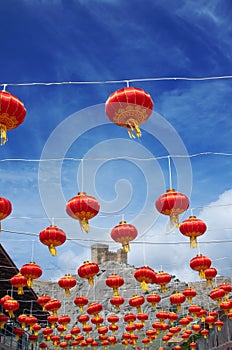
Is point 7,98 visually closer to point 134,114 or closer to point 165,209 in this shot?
point 134,114

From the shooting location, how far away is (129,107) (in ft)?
15.2

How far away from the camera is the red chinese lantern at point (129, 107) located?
457 centimetres

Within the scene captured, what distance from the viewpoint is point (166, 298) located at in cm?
3972

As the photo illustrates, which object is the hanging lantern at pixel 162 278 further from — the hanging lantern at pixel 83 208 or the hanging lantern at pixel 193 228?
the hanging lantern at pixel 83 208

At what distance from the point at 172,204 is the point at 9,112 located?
10.9ft

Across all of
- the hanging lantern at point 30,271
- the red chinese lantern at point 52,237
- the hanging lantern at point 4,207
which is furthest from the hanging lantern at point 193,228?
the hanging lantern at point 30,271

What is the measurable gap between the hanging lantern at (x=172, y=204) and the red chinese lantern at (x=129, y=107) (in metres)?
2.15

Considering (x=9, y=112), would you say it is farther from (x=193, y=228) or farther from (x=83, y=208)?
(x=193, y=228)

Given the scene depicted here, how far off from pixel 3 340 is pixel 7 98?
542 inches

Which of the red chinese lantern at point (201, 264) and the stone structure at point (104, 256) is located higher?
the stone structure at point (104, 256)

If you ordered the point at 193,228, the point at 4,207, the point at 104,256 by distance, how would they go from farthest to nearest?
the point at 104,256 < the point at 193,228 < the point at 4,207

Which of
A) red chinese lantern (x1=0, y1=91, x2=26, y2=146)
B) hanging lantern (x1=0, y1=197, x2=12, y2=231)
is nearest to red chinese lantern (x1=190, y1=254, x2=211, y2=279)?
hanging lantern (x1=0, y1=197, x2=12, y2=231)

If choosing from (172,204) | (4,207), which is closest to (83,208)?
(4,207)

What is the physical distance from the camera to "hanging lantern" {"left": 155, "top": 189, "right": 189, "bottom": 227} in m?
6.66
